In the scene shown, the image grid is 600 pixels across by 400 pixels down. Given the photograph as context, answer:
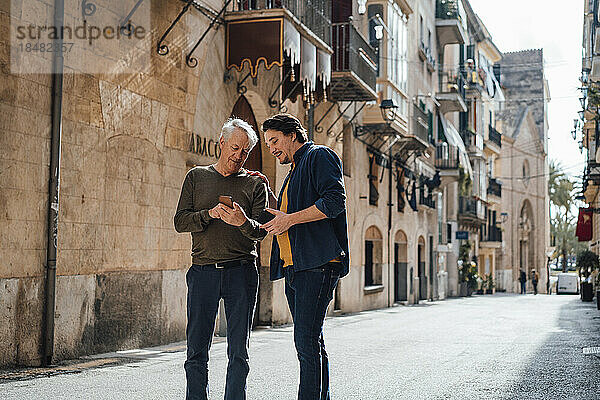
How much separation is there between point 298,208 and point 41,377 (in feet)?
13.4

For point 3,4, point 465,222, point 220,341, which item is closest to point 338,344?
point 220,341

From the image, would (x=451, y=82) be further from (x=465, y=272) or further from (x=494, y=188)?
(x=494, y=188)

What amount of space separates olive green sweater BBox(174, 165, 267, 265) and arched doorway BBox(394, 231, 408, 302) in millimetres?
26078

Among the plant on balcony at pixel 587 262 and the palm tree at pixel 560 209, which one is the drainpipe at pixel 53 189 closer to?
the plant on balcony at pixel 587 262

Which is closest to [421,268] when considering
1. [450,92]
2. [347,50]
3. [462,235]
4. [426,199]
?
[426,199]

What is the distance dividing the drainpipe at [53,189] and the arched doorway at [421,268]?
25.9m

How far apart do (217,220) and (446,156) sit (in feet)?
115

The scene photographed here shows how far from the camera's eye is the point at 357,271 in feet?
80.6

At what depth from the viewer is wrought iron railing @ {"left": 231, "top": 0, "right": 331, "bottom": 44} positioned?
15273 mm

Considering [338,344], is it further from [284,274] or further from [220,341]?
[284,274]

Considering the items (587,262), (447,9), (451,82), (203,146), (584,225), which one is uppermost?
(447,9)

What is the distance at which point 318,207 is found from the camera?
5.15 meters

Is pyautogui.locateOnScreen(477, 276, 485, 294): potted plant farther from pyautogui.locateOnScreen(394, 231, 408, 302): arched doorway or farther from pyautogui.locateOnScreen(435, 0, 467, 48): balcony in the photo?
pyautogui.locateOnScreen(394, 231, 408, 302): arched doorway

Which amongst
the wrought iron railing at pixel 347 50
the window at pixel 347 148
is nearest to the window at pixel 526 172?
the window at pixel 347 148
